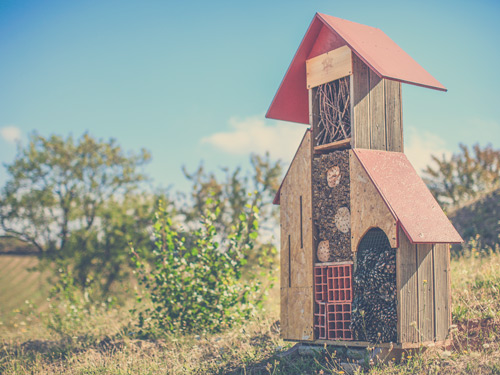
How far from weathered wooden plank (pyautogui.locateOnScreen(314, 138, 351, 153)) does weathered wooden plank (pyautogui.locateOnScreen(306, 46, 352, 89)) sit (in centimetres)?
107

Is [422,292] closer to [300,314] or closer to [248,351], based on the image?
→ [300,314]

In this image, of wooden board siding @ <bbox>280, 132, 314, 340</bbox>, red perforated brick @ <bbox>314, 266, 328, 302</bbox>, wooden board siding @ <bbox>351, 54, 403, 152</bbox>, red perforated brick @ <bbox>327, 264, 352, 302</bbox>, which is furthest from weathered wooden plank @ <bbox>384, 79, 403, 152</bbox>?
red perforated brick @ <bbox>314, 266, 328, 302</bbox>

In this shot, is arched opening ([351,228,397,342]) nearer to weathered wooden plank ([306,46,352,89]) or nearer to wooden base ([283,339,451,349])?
wooden base ([283,339,451,349])

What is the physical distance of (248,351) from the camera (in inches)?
351

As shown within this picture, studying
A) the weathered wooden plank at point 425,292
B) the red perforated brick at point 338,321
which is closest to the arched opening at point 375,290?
the red perforated brick at point 338,321

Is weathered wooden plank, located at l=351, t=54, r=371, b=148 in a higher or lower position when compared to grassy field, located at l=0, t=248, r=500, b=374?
higher

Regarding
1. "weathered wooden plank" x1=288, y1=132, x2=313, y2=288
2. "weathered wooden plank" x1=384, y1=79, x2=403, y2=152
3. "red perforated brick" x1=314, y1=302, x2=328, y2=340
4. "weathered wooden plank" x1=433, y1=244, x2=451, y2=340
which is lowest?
"red perforated brick" x1=314, y1=302, x2=328, y2=340

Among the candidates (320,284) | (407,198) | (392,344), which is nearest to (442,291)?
(392,344)

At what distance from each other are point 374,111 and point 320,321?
3.46m

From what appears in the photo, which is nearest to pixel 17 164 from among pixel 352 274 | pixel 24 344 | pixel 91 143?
pixel 91 143

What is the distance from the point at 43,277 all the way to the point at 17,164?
19.3ft

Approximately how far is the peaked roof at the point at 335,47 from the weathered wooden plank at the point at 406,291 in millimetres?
2563

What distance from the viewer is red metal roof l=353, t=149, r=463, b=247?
7.20 metres

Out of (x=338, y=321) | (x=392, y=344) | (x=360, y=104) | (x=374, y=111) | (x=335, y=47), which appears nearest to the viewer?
(x=392, y=344)
